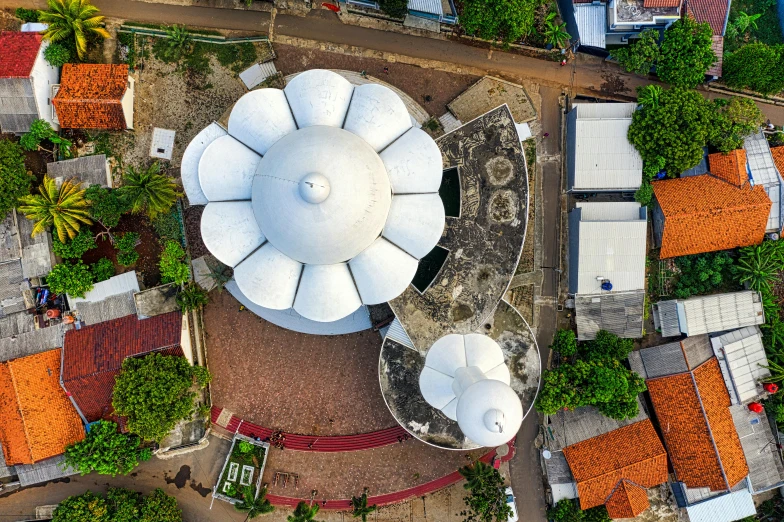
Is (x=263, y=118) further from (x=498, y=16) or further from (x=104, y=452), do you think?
(x=104, y=452)

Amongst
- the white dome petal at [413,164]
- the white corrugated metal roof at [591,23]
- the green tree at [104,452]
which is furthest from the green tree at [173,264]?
the white corrugated metal roof at [591,23]

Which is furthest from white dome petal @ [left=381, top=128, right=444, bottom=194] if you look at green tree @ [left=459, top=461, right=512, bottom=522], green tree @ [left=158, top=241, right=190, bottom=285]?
green tree @ [left=459, top=461, right=512, bottom=522]

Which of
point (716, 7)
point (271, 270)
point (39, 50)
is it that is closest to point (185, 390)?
point (271, 270)

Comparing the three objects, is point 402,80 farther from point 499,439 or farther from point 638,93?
point 499,439

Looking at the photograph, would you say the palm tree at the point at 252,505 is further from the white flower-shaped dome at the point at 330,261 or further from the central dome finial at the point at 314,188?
the central dome finial at the point at 314,188

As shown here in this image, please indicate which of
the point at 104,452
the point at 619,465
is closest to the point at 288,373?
the point at 104,452
